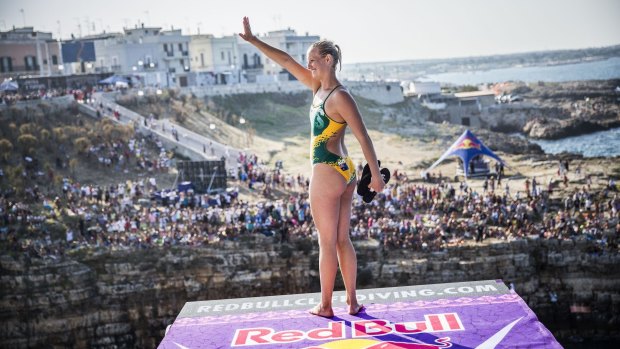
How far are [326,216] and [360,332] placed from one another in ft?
4.35

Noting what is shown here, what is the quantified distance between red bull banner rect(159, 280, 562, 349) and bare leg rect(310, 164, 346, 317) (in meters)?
0.24

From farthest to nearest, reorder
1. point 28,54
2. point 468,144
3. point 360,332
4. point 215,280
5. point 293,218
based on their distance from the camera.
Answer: point 28,54
point 468,144
point 293,218
point 215,280
point 360,332

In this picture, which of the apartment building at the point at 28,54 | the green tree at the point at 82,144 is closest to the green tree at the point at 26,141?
the green tree at the point at 82,144

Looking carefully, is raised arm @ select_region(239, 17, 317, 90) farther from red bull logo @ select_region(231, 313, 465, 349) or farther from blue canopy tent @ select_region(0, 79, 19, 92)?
blue canopy tent @ select_region(0, 79, 19, 92)

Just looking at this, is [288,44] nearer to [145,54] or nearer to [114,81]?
[145,54]

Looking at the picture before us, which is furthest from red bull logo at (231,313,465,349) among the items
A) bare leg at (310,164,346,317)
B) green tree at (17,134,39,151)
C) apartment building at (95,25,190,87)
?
apartment building at (95,25,190,87)

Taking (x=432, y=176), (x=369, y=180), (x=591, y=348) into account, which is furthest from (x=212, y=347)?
(x=432, y=176)

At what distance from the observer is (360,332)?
726cm

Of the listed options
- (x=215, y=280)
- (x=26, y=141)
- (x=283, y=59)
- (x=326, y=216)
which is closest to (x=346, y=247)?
(x=326, y=216)

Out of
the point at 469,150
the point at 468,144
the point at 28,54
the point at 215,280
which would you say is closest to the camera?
the point at 215,280

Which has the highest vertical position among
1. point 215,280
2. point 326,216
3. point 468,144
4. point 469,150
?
point 326,216

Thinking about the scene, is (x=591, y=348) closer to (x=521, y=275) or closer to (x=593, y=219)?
(x=521, y=275)

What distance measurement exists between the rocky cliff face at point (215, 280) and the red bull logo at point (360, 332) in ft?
61.2

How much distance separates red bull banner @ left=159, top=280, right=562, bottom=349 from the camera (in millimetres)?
6922
